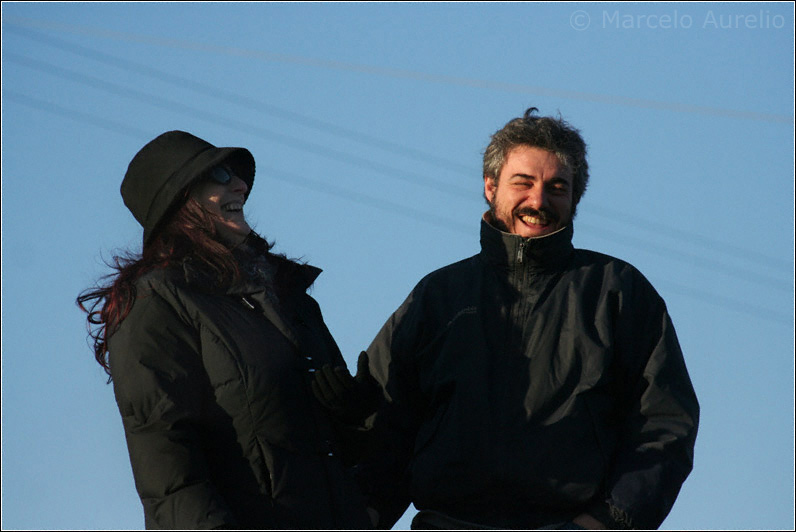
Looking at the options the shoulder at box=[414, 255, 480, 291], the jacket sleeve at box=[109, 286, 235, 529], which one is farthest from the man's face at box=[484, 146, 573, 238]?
the jacket sleeve at box=[109, 286, 235, 529]

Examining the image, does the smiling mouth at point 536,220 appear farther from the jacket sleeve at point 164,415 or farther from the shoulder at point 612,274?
the jacket sleeve at point 164,415

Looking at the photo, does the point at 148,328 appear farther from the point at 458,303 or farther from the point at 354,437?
the point at 458,303

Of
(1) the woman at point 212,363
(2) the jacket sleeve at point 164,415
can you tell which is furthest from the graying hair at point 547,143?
(2) the jacket sleeve at point 164,415

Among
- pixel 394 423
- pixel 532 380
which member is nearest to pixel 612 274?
pixel 532 380

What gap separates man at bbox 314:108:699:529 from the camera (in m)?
4.96

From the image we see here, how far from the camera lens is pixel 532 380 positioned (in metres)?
5.14

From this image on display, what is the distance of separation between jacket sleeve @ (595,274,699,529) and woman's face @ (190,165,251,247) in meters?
1.57

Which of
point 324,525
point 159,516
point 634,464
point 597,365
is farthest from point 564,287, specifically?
point 159,516

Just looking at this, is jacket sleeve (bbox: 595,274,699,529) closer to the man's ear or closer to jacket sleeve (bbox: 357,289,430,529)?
the man's ear

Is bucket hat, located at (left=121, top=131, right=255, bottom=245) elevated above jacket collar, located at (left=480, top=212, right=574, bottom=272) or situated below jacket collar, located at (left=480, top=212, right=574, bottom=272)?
Result: above

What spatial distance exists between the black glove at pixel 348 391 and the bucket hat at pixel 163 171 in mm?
896

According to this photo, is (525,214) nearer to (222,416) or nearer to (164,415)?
(222,416)

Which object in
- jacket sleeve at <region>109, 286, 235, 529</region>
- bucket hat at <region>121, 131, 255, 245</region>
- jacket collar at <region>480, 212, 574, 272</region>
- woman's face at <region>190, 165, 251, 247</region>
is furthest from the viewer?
jacket collar at <region>480, 212, 574, 272</region>

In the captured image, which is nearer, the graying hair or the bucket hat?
the bucket hat
